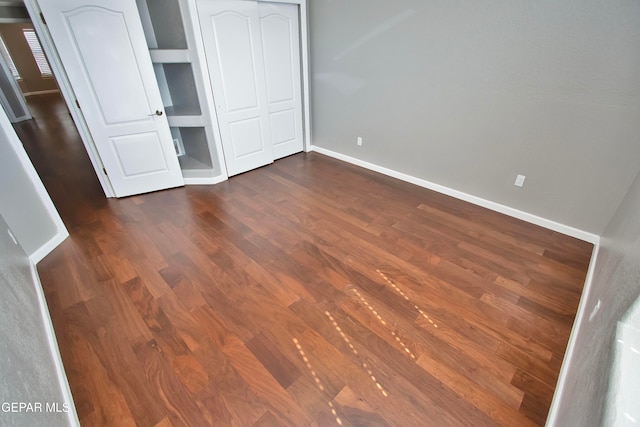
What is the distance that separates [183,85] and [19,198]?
198 centimetres

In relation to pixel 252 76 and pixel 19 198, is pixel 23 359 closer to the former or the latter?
pixel 19 198

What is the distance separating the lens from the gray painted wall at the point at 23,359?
37.5 inches

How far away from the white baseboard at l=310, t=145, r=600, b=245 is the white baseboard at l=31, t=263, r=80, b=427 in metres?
3.62

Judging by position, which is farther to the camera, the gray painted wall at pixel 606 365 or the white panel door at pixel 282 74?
the white panel door at pixel 282 74

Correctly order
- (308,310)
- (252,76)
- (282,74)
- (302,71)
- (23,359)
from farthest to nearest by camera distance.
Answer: (302,71), (282,74), (252,76), (308,310), (23,359)

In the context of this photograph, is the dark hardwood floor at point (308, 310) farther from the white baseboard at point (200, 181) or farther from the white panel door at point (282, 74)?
the white panel door at point (282, 74)

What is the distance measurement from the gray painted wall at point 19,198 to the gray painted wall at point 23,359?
491 millimetres

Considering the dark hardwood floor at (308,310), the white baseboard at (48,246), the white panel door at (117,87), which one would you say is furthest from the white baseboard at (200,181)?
the white baseboard at (48,246)

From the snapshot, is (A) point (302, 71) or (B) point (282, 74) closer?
(B) point (282, 74)

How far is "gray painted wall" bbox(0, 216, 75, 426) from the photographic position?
953 mm

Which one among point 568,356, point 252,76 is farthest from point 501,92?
point 252,76

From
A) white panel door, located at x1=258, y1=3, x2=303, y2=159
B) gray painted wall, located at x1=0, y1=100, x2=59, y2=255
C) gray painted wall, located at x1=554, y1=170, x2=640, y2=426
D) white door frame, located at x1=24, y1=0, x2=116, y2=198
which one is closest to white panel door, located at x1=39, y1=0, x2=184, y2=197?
white door frame, located at x1=24, y1=0, x2=116, y2=198

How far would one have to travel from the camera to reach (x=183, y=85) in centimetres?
338

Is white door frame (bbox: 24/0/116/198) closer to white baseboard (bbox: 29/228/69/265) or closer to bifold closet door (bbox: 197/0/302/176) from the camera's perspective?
white baseboard (bbox: 29/228/69/265)
